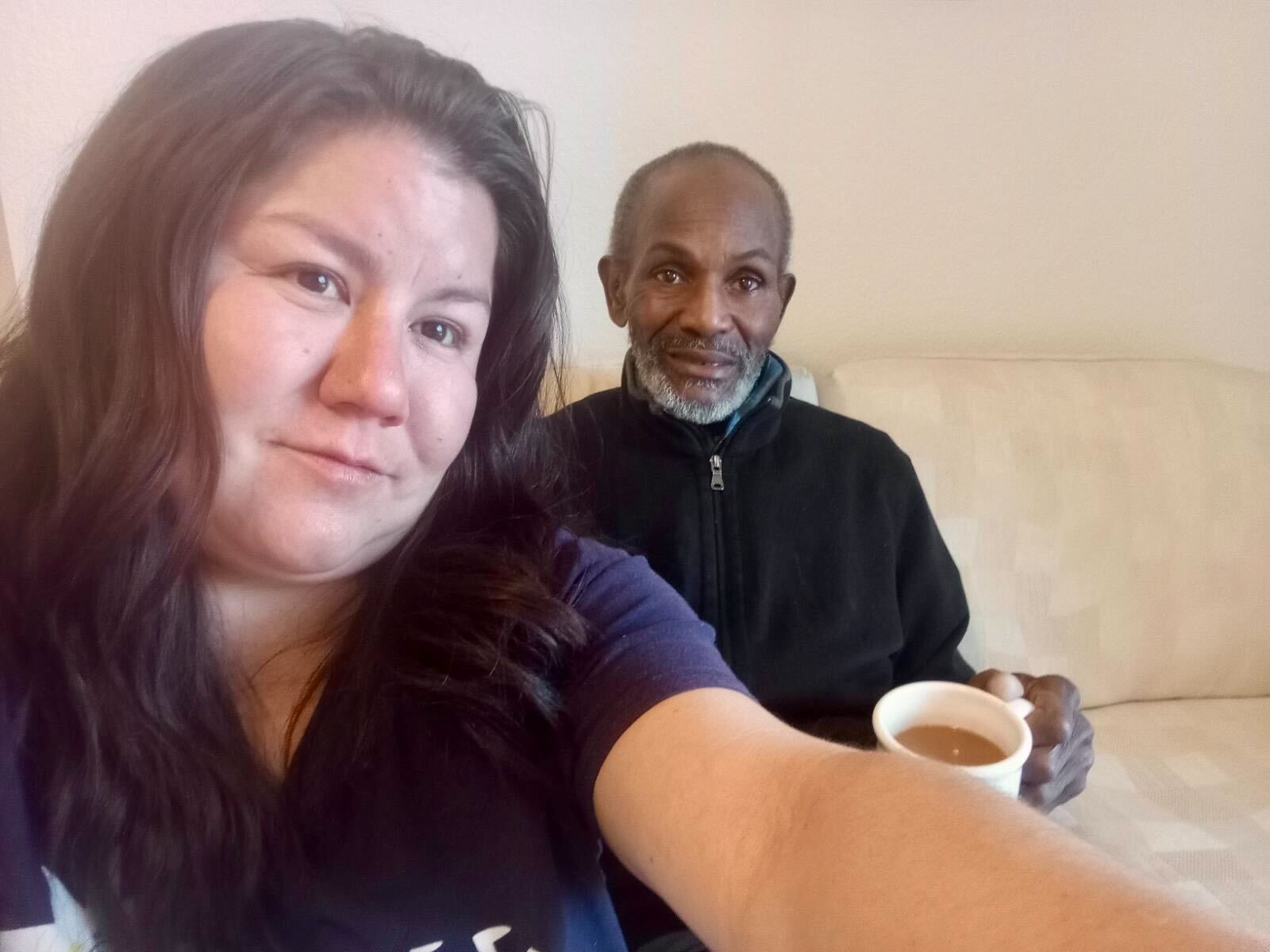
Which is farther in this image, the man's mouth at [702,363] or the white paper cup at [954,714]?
the man's mouth at [702,363]

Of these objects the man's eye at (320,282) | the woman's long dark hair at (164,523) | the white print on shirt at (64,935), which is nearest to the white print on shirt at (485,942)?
the white print on shirt at (64,935)

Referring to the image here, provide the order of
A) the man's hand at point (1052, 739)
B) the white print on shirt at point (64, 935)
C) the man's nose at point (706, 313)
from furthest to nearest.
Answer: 1. the man's nose at point (706, 313)
2. the man's hand at point (1052, 739)
3. the white print on shirt at point (64, 935)

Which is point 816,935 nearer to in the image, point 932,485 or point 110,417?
point 110,417

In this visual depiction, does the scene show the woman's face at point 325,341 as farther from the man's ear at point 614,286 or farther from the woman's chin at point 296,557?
the man's ear at point 614,286

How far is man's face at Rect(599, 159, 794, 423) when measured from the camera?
105 cm

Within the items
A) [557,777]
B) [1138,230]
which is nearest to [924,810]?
[557,777]

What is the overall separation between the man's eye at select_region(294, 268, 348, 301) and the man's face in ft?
1.92

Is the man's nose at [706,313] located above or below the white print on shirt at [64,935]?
above

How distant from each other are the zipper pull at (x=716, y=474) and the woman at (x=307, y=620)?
45cm

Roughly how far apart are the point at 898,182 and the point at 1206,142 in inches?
23.0

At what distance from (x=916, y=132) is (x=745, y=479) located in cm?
75

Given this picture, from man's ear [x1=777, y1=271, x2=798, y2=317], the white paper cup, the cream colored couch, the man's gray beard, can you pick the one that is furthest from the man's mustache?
the white paper cup

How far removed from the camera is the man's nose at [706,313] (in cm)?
105

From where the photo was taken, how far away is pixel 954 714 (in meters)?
0.73
